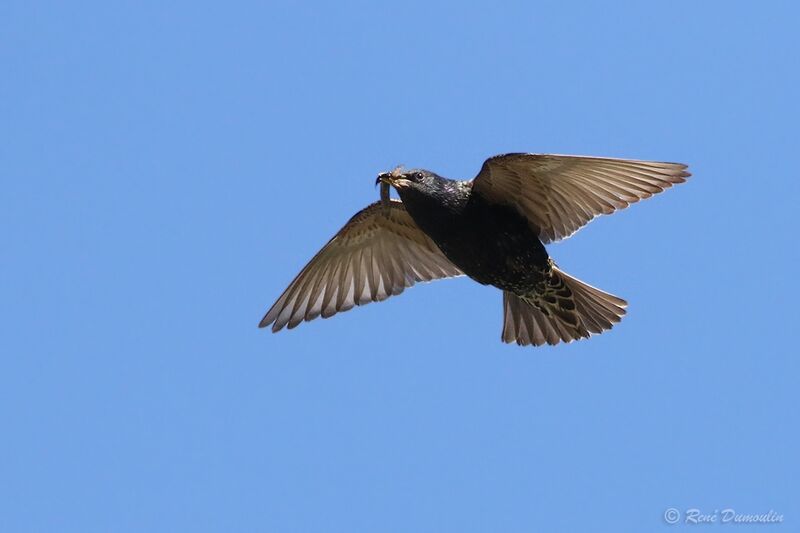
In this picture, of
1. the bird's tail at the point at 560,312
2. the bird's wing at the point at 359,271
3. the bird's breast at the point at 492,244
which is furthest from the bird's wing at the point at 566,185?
the bird's wing at the point at 359,271

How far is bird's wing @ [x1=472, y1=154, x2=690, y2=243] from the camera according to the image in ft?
39.7

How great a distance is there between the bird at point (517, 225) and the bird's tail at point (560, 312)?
0.4 inches

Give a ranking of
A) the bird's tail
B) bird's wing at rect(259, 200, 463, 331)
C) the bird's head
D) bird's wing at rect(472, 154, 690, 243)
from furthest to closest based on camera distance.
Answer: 1. bird's wing at rect(259, 200, 463, 331)
2. the bird's tail
3. the bird's head
4. bird's wing at rect(472, 154, 690, 243)

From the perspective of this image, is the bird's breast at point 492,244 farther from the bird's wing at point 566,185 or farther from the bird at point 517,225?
the bird's wing at point 566,185

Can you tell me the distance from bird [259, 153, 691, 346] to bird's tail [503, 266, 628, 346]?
0.04ft

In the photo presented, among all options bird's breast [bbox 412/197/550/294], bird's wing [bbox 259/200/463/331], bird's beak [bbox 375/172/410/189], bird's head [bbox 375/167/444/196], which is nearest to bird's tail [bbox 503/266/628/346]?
bird's breast [bbox 412/197/550/294]

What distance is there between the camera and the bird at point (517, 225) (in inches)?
482

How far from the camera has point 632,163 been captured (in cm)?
1205

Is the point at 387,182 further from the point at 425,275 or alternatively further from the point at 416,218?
the point at 425,275

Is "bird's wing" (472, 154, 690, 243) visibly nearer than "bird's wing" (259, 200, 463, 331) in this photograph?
Yes

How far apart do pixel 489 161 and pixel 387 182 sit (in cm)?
106

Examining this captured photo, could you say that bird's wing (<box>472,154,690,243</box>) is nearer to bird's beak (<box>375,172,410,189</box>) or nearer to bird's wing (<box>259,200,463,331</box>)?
bird's beak (<box>375,172,410,189</box>)

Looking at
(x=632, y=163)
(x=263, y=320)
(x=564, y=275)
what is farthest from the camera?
(x=263, y=320)

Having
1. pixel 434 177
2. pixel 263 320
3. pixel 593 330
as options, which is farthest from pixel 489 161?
pixel 263 320
